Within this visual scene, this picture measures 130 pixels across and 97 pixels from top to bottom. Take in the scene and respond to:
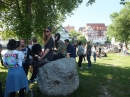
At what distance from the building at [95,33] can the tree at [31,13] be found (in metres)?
117

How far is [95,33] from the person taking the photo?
13712cm

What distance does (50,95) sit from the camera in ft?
21.7

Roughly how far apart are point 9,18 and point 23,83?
13185 mm

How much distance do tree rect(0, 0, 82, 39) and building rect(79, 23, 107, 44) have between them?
384 ft

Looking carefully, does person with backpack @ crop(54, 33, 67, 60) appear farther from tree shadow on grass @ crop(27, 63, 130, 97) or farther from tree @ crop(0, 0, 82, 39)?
tree @ crop(0, 0, 82, 39)

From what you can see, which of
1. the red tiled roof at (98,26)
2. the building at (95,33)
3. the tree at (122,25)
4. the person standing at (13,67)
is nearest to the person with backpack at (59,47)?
the person standing at (13,67)

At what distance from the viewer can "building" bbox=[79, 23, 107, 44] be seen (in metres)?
136

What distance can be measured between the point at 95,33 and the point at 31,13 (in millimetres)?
123672

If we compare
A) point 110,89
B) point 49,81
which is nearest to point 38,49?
point 49,81

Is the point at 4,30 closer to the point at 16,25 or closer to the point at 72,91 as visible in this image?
the point at 16,25

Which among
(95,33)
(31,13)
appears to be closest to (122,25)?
(31,13)

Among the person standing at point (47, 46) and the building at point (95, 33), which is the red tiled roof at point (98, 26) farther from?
the person standing at point (47, 46)

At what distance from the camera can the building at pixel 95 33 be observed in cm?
13550

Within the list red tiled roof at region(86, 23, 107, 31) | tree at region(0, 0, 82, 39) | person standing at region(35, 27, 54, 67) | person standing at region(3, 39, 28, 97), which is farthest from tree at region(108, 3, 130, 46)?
red tiled roof at region(86, 23, 107, 31)
